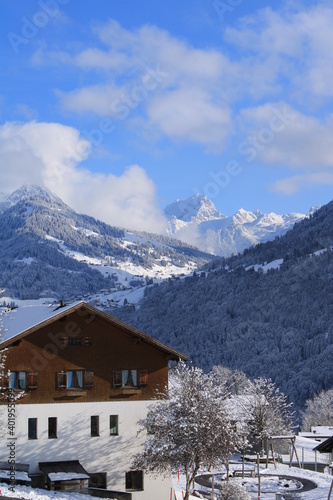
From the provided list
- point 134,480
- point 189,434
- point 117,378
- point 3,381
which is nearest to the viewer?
point 189,434

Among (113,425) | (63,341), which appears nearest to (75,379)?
(63,341)

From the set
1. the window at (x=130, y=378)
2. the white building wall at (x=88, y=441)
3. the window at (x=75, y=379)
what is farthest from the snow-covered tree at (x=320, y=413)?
the window at (x=75, y=379)

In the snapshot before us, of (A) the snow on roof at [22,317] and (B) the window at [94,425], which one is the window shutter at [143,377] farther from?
(A) the snow on roof at [22,317]

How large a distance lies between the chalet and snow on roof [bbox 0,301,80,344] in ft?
0.61

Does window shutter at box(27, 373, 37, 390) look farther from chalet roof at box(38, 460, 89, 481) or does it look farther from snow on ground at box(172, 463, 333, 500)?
snow on ground at box(172, 463, 333, 500)

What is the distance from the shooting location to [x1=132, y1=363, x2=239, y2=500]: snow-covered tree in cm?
4194

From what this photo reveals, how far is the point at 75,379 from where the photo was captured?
4753 centimetres

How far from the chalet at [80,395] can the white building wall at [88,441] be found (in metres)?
0.07

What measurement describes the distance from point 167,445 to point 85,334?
11029 mm

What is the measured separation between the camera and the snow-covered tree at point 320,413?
14138 centimetres

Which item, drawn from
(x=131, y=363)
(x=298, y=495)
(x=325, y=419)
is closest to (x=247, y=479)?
(x=298, y=495)

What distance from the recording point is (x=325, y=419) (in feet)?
466

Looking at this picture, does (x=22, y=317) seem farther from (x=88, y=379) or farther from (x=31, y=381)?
(x=88, y=379)

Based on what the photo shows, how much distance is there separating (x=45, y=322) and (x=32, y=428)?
7.31 meters
